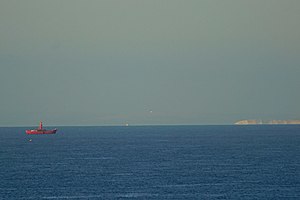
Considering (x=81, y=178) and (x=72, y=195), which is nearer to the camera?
(x=72, y=195)

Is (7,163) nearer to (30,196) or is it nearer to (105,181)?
(105,181)

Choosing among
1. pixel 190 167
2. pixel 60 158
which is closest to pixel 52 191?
pixel 190 167

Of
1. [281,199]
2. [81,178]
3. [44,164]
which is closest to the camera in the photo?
[281,199]

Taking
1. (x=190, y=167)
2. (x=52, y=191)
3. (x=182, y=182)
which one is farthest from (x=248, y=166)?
(x=52, y=191)

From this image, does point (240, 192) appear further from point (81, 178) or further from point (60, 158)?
point (60, 158)

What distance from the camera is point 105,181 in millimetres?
123812

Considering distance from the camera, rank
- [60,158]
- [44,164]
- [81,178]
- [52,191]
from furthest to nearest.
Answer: [60,158], [44,164], [81,178], [52,191]

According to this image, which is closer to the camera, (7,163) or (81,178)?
(81,178)

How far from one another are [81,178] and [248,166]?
40093 millimetres

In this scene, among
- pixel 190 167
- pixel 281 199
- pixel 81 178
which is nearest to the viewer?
pixel 281 199

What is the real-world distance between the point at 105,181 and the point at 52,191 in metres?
15.1

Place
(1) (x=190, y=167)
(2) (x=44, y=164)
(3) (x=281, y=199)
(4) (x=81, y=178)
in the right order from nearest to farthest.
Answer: (3) (x=281, y=199) < (4) (x=81, y=178) < (1) (x=190, y=167) < (2) (x=44, y=164)

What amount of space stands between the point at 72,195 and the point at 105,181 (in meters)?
18.5

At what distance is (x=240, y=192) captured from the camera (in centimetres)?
10788
